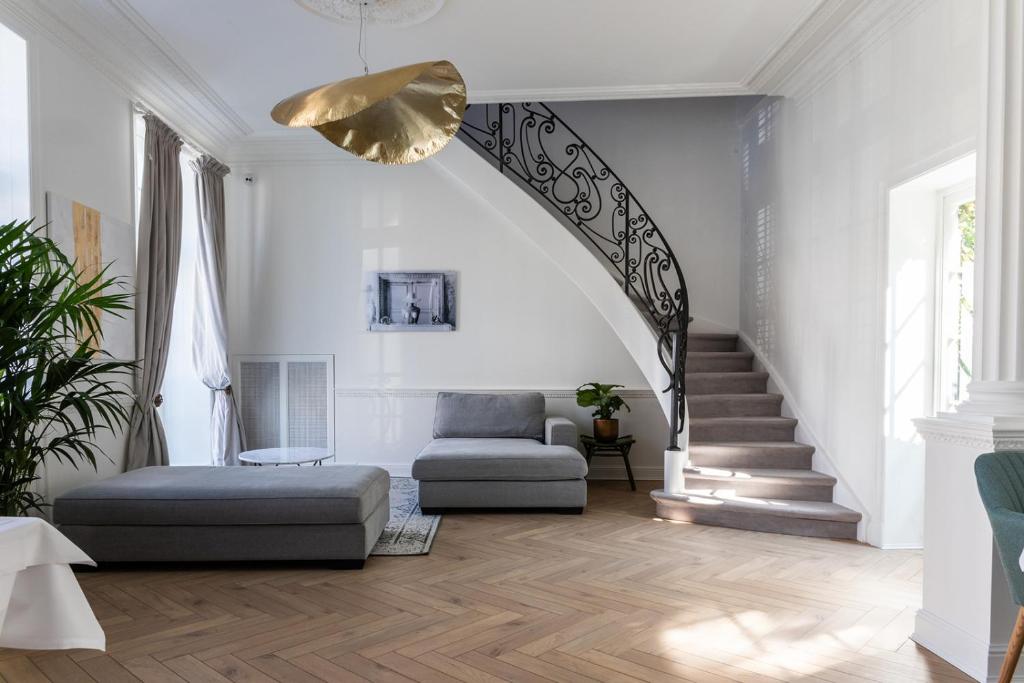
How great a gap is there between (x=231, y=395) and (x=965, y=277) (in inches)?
227

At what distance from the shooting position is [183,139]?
18.4 feet

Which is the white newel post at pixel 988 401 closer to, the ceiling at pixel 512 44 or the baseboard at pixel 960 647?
the baseboard at pixel 960 647

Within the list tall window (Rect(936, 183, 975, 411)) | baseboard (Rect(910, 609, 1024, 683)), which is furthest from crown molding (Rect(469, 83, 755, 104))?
baseboard (Rect(910, 609, 1024, 683))

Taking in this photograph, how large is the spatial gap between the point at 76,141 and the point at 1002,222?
4.85m

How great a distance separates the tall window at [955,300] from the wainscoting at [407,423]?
2846mm

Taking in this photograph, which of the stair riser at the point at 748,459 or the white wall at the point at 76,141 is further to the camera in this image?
the stair riser at the point at 748,459

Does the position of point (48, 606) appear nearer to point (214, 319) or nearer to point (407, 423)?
point (214, 319)

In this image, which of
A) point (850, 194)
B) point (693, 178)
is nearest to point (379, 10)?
point (850, 194)

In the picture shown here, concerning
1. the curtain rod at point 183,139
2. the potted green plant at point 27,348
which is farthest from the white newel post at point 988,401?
Answer: the curtain rod at point 183,139

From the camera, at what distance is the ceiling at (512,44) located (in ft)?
13.5

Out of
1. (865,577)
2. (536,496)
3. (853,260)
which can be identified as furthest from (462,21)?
(865,577)

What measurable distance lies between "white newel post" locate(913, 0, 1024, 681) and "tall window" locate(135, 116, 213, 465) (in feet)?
18.7

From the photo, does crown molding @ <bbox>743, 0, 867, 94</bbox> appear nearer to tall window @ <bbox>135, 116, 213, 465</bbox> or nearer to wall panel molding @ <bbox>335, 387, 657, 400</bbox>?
wall panel molding @ <bbox>335, 387, 657, 400</bbox>

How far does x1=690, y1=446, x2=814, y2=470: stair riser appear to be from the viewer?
5.09m
